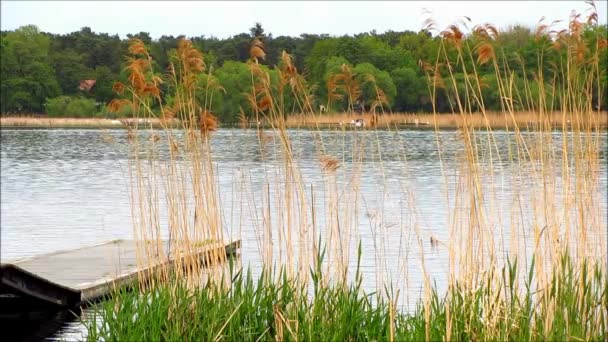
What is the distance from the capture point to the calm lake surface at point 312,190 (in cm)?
848

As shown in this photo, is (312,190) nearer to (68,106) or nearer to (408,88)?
(408,88)

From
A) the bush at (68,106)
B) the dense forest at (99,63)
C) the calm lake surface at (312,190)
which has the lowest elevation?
the calm lake surface at (312,190)

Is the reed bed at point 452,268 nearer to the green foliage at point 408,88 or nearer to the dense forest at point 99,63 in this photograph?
the green foliage at point 408,88

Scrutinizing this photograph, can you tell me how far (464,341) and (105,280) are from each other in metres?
5.39

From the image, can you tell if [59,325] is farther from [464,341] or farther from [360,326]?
[464,341]

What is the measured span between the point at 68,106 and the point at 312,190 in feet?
295

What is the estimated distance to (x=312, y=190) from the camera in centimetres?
738

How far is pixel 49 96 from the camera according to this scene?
102 meters

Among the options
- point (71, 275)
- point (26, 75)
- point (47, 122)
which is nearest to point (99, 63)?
point (47, 122)

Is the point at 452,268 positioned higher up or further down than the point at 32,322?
higher up

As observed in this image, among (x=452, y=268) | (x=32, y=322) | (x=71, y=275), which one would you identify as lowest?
(x=32, y=322)

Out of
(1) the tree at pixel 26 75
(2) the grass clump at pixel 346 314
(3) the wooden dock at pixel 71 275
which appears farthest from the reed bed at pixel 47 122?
(2) the grass clump at pixel 346 314

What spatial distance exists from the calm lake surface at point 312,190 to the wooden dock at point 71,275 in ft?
1.23

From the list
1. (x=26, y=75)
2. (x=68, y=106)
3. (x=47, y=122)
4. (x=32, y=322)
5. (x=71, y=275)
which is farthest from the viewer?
(x=26, y=75)
